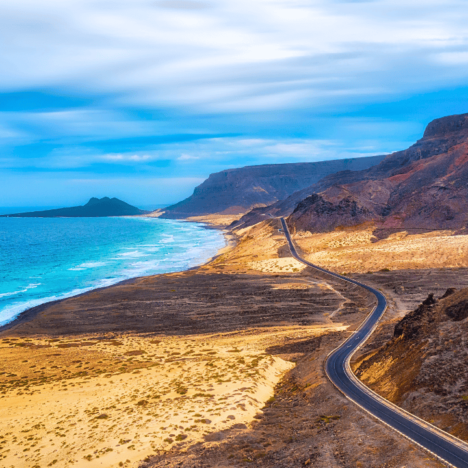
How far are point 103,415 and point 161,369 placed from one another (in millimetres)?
7852

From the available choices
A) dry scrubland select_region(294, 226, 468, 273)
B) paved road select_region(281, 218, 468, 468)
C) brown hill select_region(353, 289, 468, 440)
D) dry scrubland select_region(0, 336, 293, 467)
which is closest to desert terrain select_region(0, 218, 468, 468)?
dry scrubland select_region(0, 336, 293, 467)

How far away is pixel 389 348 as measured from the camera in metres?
25.4

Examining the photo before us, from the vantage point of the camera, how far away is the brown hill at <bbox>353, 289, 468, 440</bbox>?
1758cm

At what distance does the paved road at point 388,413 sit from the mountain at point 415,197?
2490 inches

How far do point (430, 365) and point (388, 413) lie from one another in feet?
11.3

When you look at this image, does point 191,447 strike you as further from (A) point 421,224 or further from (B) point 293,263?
(A) point 421,224

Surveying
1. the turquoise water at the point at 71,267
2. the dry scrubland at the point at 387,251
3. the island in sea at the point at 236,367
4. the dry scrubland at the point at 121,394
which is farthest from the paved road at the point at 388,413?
the turquoise water at the point at 71,267

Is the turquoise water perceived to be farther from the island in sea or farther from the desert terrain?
the desert terrain

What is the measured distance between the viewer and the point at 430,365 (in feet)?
66.1

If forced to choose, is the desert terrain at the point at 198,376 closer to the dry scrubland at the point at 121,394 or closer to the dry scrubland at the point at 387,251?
the dry scrubland at the point at 121,394

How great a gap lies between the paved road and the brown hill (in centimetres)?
50

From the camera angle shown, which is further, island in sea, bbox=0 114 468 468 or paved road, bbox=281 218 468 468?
island in sea, bbox=0 114 468 468

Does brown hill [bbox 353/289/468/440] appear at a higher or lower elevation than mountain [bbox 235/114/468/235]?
lower

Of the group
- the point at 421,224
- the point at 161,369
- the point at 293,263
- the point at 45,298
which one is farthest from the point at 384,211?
the point at 161,369
